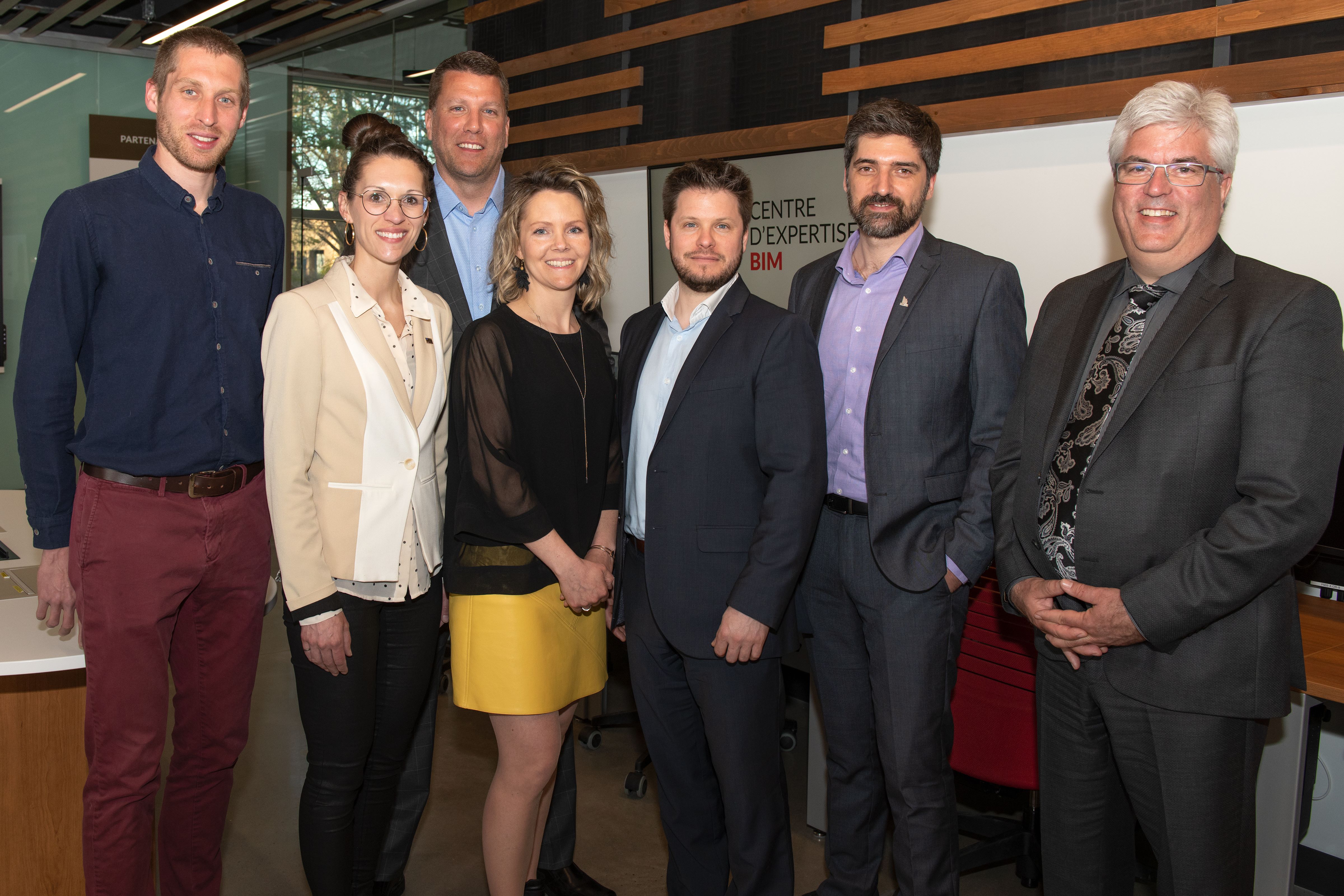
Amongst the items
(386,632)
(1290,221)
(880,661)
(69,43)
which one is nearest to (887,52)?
(1290,221)

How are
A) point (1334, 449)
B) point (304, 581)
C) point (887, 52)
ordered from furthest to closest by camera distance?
point (887, 52) < point (304, 581) < point (1334, 449)

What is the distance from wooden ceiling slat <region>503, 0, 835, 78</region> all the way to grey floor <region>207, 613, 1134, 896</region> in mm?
3152

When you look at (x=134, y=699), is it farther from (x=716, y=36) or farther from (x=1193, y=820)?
(x=716, y=36)

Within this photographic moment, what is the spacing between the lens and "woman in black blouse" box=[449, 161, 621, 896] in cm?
233

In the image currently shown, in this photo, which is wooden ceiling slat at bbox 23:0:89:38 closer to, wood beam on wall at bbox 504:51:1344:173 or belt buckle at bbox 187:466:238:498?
wood beam on wall at bbox 504:51:1344:173

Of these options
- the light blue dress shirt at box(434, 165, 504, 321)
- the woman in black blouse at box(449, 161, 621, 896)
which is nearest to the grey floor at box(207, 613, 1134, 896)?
the woman in black blouse at box(449, 161, 621, 896)

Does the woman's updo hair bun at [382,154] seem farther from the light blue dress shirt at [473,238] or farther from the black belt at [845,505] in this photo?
the black belt at [845,505]

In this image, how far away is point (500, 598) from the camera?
7.81 feet

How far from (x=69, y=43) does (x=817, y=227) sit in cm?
744

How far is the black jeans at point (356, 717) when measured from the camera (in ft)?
7.60

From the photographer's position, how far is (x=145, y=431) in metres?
2.29

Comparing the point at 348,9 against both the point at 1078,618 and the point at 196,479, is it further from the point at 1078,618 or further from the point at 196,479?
the point at 1078,618

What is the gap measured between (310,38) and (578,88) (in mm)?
4079

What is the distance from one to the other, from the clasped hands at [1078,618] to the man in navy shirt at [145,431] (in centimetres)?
183
